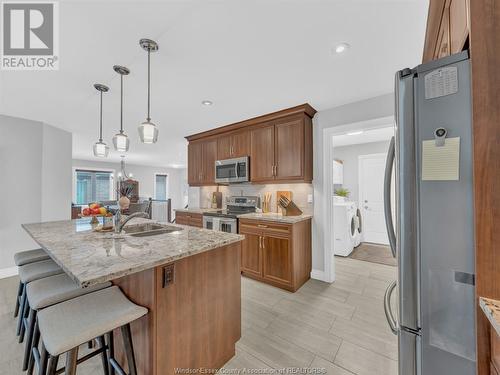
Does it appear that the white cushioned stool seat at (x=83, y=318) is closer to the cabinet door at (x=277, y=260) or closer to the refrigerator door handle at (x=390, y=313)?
the refrigerator door handle at (x=390, y=313)

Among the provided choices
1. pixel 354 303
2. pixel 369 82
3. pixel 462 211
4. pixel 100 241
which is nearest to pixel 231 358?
pixel 100 241

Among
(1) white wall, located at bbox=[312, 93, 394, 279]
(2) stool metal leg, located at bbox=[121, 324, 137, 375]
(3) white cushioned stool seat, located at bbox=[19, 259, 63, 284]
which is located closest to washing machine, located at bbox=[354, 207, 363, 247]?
(1) white wall, located at bbox=[312, 93, 394, 279]

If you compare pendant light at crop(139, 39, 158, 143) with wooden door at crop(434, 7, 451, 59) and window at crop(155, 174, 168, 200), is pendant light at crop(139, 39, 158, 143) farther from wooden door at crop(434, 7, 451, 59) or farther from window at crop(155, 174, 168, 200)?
window at crop(155, 174, 168, 200)

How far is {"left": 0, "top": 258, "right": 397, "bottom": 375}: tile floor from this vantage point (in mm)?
1591

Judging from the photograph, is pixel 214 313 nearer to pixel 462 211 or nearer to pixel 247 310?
pixel 247 310

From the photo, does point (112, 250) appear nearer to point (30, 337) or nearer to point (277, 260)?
point (30, 337)

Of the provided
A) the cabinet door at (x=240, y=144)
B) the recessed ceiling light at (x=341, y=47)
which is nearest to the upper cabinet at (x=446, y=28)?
the recessed ceiling light at (x=341, y=47)

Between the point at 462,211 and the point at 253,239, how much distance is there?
246 cm

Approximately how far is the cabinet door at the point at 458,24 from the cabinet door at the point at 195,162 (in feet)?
12.6

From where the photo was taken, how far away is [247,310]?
7.56 ft

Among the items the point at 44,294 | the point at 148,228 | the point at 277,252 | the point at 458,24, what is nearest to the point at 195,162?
the point at 148,228

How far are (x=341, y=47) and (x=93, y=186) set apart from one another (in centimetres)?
1012

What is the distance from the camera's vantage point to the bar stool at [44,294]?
1296 mm

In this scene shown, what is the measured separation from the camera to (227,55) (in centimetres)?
186
